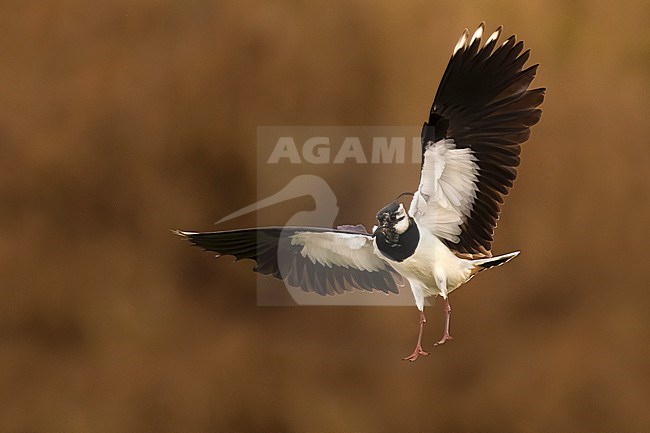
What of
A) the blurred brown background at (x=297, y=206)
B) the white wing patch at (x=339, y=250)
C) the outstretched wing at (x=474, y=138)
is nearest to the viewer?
the outstretched wing at (x=474, y=138)

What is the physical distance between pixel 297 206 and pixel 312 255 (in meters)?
0.19

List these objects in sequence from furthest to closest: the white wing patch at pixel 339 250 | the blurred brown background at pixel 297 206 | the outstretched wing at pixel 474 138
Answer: the blurred brown background at pixel 297 206 → the white wing patch at pixel 339 250 → the outstretched wing at pixel 474 138

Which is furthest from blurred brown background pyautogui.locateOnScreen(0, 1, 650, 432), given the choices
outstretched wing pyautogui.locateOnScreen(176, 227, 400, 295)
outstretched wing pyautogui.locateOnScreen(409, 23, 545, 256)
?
outstretched wing pyautogui.locateOnScreen(409, 23, 545, 256)

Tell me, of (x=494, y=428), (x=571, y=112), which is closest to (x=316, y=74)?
(x=571, y=112)

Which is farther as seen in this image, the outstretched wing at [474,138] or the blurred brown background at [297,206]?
the blurred brown background at [297,206]

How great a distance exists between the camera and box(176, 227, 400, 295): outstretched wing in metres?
1.21

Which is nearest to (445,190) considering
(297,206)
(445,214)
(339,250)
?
(445,214)

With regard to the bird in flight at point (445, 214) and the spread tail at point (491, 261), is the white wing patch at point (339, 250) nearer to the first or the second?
the bird in flight at point (445, 214)

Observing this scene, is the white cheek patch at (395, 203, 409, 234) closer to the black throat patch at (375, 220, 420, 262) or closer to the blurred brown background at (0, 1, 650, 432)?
the black throat patch at (375, 220, 420, 262)

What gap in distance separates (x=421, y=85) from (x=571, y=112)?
29 centimetres

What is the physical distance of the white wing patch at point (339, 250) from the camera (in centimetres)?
120

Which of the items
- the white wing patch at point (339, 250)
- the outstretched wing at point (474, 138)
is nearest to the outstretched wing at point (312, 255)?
the white wing patch at point (339, 250)

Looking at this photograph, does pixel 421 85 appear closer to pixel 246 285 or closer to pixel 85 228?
pixel 246 285

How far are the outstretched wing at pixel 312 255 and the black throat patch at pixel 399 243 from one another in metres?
0.04
